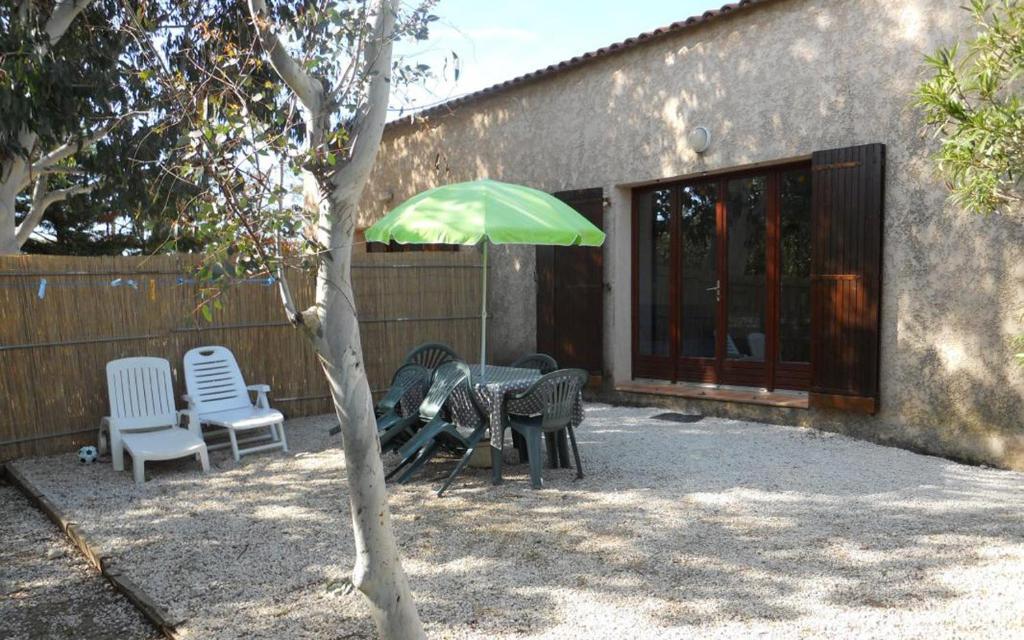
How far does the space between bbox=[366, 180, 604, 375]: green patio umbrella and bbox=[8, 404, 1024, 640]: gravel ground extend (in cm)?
176

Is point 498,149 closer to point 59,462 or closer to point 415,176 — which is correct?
point 415,176

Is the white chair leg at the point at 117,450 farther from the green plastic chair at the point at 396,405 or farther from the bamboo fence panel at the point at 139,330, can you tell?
the green plastic chair at the point at 396,405

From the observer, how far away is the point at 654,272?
8602mm

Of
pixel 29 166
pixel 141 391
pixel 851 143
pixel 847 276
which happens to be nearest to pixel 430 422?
pixel 141 391

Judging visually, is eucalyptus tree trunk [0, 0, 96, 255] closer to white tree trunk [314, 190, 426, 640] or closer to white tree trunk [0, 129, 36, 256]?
white tree trunk [0, 129, 36, 256]

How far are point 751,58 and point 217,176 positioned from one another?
20.2 ft

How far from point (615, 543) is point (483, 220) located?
7.49ft

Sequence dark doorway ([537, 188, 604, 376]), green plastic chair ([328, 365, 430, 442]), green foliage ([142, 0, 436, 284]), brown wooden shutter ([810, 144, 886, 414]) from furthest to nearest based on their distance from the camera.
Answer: dark doorway ([537, 188, 604, 376]) → brown wooden shutter ([810, 144, 886, 414]) → green plastic chair ([328, 365, 430, 442]) → green foliage ([142, 0, 436, 284])

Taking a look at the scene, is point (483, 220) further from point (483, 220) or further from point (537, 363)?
point (537, 363)

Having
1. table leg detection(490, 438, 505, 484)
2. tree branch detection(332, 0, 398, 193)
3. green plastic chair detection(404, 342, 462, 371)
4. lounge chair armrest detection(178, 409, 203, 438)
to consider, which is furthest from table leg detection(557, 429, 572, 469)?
tree branch detection(332, 0, 398, 193)

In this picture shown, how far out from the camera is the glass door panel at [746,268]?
24.9ft

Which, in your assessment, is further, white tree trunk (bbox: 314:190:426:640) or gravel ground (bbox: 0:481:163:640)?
gravel ground (bbox: 0:481:163:640)

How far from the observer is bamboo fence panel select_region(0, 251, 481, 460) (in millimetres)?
6453

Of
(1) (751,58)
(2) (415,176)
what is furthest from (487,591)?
(2) (415,176)
